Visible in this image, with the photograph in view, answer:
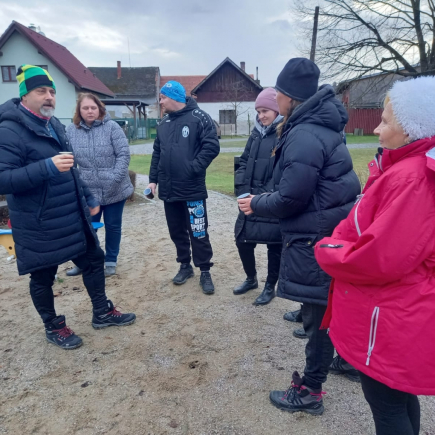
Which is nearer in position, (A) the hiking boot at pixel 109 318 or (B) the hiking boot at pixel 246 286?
(A) the hiking boot at pixel 109 318

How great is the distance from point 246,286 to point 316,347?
71.6 inches

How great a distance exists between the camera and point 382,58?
2161 cm

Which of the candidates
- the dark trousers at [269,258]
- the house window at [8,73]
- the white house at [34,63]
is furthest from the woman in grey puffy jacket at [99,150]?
the house window at [8,73]

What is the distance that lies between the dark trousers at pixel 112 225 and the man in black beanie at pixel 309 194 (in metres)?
2.47

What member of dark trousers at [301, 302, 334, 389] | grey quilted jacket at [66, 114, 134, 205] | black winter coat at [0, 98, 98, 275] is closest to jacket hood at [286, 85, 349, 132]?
dark trousers at [301, 302, 334, 389]

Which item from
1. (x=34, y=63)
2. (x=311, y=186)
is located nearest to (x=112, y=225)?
(x=311, y=186)

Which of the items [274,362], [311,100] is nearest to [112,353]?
[274,362]

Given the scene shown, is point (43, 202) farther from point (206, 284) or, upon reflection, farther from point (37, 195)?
point (206, 284)

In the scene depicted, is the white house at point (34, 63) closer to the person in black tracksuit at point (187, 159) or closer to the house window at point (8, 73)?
the house window at point (8, 73)

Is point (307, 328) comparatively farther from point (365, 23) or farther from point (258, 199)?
point (365, 23)

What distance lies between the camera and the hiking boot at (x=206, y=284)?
4.07 meters

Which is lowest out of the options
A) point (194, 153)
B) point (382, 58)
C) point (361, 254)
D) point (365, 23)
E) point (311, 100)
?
point (361, 254)

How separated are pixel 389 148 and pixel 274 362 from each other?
1.86 m

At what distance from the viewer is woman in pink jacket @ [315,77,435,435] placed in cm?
142
